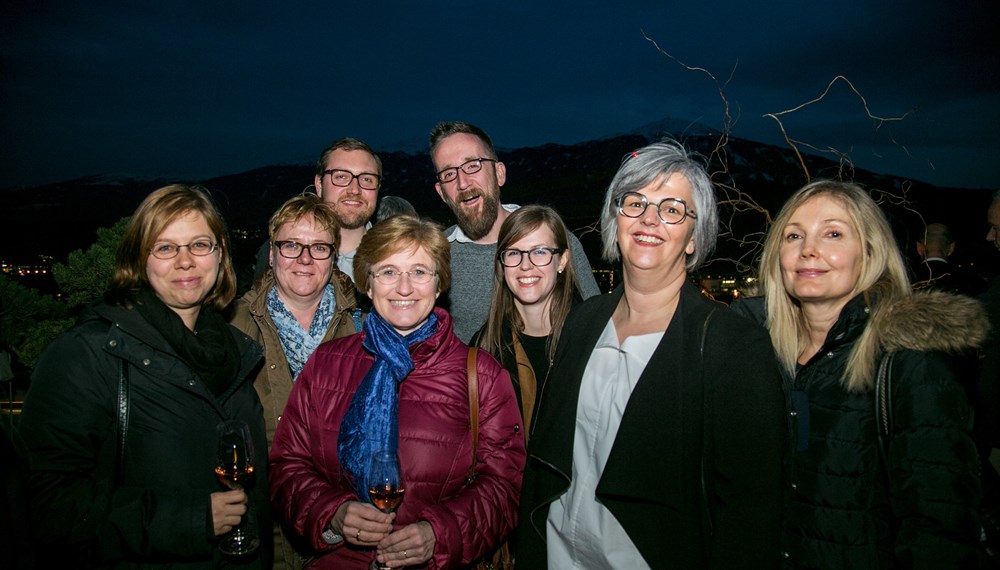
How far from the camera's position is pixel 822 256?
222 cm

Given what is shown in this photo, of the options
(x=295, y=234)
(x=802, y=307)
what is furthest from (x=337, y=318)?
(x=802, y=307)

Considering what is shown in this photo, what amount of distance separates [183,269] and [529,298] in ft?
5.93

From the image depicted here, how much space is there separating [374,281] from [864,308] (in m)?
2.19

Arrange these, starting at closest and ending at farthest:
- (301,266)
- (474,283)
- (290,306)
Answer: (301,266) → (290,306) → (474,283)

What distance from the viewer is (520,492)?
252 centimetres

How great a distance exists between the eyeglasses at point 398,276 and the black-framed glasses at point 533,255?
711mm

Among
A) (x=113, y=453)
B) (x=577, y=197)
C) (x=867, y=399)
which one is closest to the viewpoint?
(x=867, y=399)

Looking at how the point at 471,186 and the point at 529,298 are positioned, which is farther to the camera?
the point at 471,186

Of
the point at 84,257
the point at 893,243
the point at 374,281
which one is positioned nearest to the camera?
the point at 893,243

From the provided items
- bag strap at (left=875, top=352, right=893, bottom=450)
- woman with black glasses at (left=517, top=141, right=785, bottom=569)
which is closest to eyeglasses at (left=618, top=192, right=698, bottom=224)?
woman with black glasses at (left=517, top=141, right=785, bottom=569)

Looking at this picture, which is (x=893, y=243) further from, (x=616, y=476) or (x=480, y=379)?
(x=480, y=379)

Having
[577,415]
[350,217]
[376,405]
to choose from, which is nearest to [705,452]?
[577,415]

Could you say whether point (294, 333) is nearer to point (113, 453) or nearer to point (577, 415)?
point (113, 453)

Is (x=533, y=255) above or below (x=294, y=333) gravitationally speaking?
above
